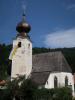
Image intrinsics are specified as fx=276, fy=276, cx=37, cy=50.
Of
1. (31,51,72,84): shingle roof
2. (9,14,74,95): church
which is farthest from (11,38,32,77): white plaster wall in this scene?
(31,51,72,84): shingle roof

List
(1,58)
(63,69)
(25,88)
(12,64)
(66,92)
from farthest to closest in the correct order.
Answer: (1,58) < (12,64) < (63,69) < (66,92) < (25,88)

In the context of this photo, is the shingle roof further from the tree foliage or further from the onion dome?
the tree foliage

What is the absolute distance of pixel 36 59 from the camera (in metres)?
51.8

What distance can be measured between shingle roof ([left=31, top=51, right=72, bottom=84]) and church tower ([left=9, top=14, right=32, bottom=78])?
57.8 inches

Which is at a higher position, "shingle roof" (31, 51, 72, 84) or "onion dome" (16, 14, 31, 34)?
"onion dome" (16, 14, 31, 34)

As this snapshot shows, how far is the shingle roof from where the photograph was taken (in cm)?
4782

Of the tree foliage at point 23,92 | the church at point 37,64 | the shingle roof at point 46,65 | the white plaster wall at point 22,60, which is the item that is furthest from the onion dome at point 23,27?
the tree foliage at point 23,92

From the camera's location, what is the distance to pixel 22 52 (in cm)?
5072

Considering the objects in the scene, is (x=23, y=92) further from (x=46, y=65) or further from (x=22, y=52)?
(x=22, y=52)

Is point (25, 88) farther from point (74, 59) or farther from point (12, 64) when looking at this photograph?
point (74, 59)

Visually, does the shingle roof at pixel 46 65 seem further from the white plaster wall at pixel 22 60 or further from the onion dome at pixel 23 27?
the onion dome at pixel 23 27

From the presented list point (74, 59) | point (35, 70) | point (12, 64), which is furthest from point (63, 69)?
point (74, 59)

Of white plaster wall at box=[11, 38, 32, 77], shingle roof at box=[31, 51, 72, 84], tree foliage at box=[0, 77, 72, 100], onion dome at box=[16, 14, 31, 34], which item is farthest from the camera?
onion dome at box=[16, 14, 31, 34]

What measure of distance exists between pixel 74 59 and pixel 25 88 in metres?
57.2
